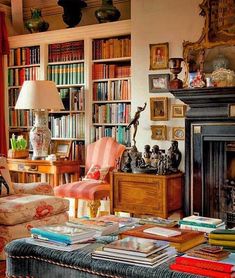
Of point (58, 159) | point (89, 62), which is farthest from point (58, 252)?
point (89, 62)

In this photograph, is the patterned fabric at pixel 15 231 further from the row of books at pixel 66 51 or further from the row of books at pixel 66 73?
the row of books at pixel 66 51

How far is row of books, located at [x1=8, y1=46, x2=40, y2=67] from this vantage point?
19.6ft

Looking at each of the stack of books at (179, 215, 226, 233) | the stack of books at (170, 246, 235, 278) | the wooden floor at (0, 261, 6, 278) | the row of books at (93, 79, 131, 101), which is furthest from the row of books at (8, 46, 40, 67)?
the stack of books at (170, 246, 235, 278)

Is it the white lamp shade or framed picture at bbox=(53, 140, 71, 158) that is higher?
the white lamp shade

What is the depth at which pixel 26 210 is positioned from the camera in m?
3.92

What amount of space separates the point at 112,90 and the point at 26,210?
2.01m

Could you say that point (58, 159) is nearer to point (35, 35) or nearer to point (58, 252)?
point (35, 35)

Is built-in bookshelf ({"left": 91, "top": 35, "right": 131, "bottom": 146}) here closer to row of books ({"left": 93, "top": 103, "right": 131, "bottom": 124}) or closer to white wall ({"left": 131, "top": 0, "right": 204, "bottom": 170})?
row of books ({"left": 93, "top": 103, "right": 131, "bottom": 124})

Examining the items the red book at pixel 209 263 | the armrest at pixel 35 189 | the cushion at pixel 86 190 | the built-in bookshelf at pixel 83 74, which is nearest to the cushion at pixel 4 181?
the armrest at pixel 35 189

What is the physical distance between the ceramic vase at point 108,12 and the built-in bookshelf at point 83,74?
0.13 meters

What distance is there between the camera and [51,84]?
17.7ft

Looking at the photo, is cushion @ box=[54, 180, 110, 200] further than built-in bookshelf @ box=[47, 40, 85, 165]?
No

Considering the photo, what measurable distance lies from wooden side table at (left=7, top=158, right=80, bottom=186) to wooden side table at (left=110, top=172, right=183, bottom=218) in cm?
84

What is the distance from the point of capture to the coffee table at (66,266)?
82.7 inches
